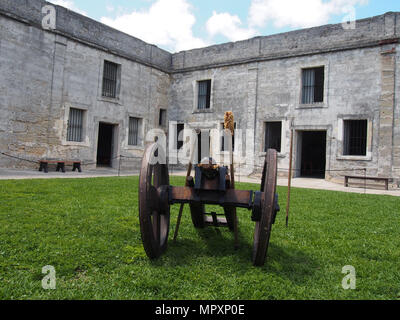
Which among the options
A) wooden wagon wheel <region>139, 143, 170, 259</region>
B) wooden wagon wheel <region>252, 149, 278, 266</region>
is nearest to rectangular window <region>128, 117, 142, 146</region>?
wooden wagon wheel <region>139, 143, 170, 259</region>

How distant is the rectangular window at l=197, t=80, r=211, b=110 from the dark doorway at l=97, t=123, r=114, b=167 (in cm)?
489

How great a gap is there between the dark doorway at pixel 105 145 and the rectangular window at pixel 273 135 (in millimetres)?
7620

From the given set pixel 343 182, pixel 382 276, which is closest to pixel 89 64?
pixel 343 182

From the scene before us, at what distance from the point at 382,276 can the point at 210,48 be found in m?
16.0

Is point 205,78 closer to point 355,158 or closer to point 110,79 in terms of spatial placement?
point 110,79

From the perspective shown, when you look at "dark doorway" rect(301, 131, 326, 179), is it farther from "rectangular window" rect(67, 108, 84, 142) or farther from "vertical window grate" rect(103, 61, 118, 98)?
"rectangular window" rect(67, 108, 84, 142)

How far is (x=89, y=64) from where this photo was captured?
1443cm

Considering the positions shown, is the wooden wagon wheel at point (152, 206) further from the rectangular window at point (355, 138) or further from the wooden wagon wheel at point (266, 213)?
the rectangular window at point (355, 138)

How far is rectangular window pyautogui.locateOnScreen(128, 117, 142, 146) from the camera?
16.6 meters

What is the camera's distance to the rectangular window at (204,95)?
58.4 ft

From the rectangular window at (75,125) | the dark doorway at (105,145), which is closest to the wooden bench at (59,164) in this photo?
the rectangular window at (75,125)

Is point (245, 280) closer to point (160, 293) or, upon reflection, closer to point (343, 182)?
point (160, 293)

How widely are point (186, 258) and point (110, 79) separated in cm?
1387

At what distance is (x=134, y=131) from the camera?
55.2 feet
